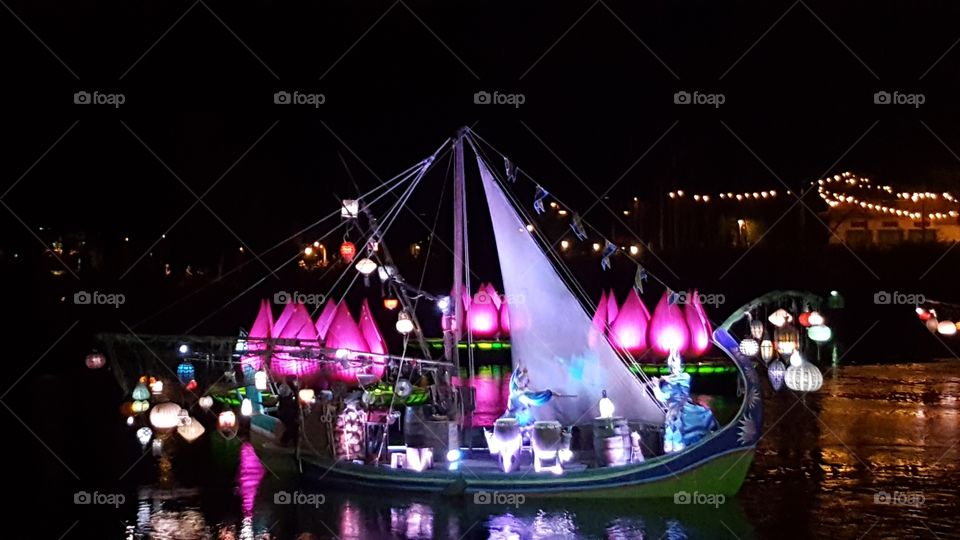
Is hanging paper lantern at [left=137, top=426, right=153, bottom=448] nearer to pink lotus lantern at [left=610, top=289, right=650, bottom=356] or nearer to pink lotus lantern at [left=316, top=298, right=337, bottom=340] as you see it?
pink lotus lantern at [left=316, top=298, right=337, bottom=340]

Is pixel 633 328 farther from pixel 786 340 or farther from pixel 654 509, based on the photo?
pixel 654 509

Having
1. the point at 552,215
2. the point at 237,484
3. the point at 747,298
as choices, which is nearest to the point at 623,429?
the point at 237,484

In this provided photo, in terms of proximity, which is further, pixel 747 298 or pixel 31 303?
pixel 747 298

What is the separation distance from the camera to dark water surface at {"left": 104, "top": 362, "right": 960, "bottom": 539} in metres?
15.2

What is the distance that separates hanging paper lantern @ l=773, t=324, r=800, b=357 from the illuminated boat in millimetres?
7413

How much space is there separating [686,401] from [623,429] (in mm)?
1139

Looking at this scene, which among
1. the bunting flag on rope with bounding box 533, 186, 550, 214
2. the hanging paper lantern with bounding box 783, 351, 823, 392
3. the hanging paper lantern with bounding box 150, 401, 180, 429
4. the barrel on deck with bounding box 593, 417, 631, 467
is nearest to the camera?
the barrel on deck with bounding box 593, 417, 631, 467

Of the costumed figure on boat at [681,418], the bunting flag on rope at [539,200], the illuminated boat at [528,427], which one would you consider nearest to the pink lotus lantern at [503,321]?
the illuminated boat at [528,427]

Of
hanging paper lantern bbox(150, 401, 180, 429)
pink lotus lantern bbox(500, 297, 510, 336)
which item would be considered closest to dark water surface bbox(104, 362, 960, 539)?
hanging paper lantern bbox(150, 401, 180, 429)

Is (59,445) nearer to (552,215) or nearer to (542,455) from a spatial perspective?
(542,455)

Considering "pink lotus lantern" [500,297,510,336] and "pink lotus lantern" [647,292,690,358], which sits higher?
"pink lotus lantern" [500,297,510,336]

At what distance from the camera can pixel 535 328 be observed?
19344 mm

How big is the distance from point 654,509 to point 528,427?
2421 millimetres

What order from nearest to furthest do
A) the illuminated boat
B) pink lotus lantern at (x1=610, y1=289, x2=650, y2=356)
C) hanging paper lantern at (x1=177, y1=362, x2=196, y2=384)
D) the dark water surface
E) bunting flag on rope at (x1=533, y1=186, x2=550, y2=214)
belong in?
1. the dark water surface
2. the illuminated boat
3. bunting flag on rope at (x1=533, y1=186, x2=550, y2=214)
4. hanging paper lantern at (x1=177, y1=362, x2=196, y2=384)
5. pink lotus lantern at (x1=610, y1=289, x2=650, y2=356)
